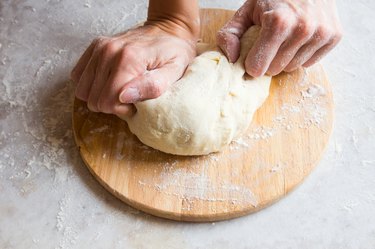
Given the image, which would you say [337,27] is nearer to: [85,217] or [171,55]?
[171,55]

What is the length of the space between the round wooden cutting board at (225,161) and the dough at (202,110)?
0.06m

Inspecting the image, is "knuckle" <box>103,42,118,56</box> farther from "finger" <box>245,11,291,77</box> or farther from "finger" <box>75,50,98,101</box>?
"finger" <box>245,11,291,77</box>

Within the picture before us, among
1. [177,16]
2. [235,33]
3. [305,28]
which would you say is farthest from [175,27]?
[305,28]

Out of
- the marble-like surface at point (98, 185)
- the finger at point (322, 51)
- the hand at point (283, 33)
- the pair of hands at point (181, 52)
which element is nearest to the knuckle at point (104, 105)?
the pair of hands at point (181, 52)

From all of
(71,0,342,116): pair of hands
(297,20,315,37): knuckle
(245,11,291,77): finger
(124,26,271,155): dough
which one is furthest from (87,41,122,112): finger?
(297,20,315,37): knuckle

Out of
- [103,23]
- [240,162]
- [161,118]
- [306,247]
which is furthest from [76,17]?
[306,247]

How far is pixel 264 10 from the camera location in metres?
1.46

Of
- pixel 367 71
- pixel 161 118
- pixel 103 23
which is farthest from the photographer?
pixel 103 23

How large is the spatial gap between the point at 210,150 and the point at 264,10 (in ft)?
1.40

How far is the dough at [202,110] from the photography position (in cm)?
137

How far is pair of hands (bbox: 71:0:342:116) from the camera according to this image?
1390 millimetres

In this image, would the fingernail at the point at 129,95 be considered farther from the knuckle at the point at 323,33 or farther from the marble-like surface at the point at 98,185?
the knuckle at the point at 323,33

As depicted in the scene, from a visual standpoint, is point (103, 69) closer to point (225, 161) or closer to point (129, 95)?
point (129, 95)

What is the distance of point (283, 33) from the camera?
141 cm
